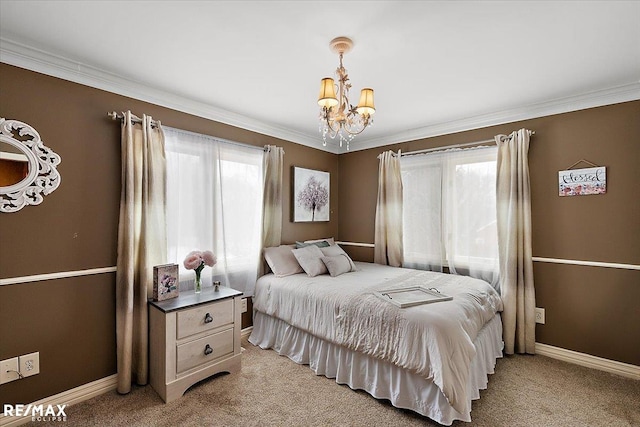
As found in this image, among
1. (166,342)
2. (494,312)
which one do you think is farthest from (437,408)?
(166,342)

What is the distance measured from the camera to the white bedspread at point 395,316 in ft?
6.24

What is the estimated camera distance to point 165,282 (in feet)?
8.11

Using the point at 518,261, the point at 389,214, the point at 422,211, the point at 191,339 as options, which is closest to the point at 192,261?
the point at 191,339

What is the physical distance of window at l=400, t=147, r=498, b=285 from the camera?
3.27 meters

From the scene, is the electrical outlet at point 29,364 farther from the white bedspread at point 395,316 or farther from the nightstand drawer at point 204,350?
the white bedspread at point 395,316

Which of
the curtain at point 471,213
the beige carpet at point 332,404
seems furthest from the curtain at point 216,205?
the curtain at point 471,213

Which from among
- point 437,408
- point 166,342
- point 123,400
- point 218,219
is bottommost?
point 123,400

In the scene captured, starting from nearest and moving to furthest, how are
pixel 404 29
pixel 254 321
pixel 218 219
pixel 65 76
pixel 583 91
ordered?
1. pixel 404 29
2. pixel 65 76
3. pixel 583 91
4. pixel 218 219
5. pixel 254 321

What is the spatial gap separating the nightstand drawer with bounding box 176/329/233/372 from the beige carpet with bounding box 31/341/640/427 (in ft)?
0.68

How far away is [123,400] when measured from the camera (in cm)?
222

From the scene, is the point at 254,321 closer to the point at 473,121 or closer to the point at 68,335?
the point at 68,335

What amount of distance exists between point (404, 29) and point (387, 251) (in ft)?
8.95

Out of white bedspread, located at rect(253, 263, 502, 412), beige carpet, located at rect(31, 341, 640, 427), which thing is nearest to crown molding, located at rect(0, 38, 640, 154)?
white bedspread, located at rect(253, 263, 502, 412)

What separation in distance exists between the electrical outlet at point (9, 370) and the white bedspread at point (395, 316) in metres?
1.86
